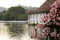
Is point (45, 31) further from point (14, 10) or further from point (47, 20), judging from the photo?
point (14, 10)

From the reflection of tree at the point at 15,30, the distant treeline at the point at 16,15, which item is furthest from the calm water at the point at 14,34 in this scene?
the distant treeline at the point at 16,15

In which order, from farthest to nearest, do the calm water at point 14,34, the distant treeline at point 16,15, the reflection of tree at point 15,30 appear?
the distant treeline at point 16,15 → the reflection of tree at point 15,30 → the calm water at point 14,34

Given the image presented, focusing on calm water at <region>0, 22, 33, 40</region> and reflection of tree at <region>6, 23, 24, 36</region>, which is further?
reflection of tree at <region>6, 23, 24, 36</region>

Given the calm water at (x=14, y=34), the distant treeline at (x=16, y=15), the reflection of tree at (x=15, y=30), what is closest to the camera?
the calm water at (x=14, y=34)

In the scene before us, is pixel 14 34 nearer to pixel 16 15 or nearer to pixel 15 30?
pixel 15 30

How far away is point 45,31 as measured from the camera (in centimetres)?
714

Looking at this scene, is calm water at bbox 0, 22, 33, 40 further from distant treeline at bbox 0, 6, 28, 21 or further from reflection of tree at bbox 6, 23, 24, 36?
distant treeline at bbox 0, 6, 28, 21

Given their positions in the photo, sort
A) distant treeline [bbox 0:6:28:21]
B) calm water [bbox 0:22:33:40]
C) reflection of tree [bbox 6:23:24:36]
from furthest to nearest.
→ distant treeline [bbox 0:6:28:21]
reflection of tree [bbox 6:23:24:36]
calm water [bbox 0:22:33:40]

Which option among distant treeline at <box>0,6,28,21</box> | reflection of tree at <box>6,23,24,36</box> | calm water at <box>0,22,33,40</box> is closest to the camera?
calm water at <box>0,22,33,40</box>

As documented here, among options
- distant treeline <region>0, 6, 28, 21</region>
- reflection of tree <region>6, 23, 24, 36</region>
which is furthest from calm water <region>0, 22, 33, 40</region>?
distant treeline <region>0, 6, 28, 21</region>

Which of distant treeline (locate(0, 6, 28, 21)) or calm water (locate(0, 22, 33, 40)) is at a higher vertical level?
calm water (locate(0, 22, 33, 40))

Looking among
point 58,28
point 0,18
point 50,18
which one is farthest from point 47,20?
point 0,18

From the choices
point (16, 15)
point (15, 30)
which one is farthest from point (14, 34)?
point (16, 15)

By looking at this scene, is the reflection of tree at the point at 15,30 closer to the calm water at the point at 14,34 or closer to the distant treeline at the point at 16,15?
the calm water at the point at 14,34
